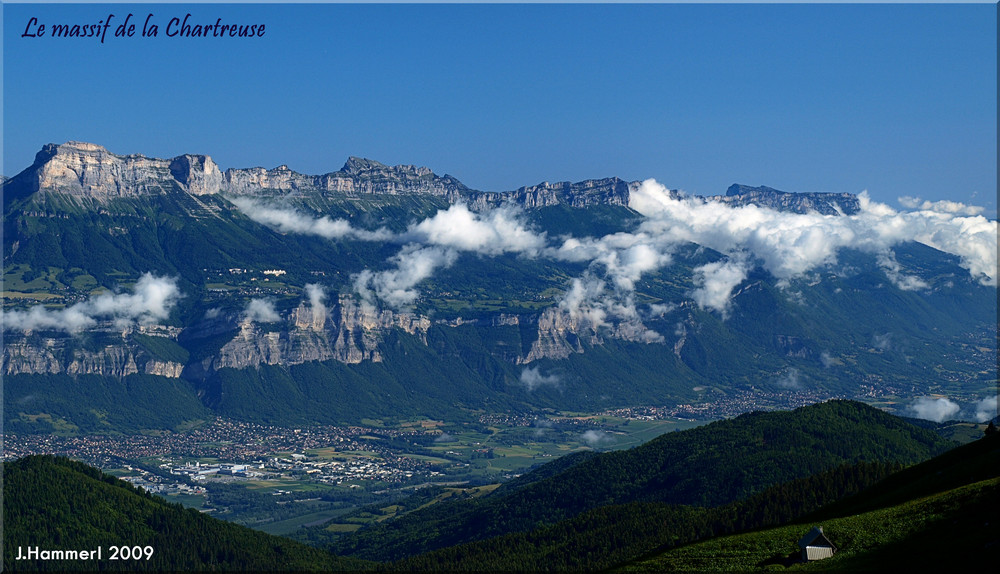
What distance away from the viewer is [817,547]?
108 m

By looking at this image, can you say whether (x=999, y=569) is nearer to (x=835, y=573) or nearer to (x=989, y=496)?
(x=835, y=573)

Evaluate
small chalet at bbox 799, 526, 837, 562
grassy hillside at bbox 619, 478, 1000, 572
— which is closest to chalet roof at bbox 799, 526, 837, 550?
small chalet at bbox 799, 526, 837, 562

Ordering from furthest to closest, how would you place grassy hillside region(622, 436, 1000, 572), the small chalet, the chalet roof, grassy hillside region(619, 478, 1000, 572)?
1. the chalet roof
2. the small chalet
3. grassy hillside region(622, 436, 1000, 572)
4. grassy hillside region(619, 478, 1000, 572)

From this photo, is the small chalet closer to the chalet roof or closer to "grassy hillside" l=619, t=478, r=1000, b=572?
the chalet roof

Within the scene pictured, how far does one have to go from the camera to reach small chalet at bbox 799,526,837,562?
107250 mm

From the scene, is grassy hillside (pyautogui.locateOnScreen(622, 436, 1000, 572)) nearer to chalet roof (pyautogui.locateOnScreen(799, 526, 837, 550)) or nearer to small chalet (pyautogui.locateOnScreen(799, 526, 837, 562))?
small chalet (pyautogui.locateOnScreen(799, 526, 837, 562))

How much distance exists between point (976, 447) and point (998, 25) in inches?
2503

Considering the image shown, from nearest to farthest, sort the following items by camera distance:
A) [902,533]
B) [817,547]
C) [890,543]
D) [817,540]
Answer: [890,543], [817,547], [902,533], [817,540]

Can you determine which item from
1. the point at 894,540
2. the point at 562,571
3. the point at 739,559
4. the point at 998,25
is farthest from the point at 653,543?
the point at 998,25

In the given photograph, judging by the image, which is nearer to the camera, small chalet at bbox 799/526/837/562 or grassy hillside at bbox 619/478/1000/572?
grassy hillside at bbox 619/478/1000/572

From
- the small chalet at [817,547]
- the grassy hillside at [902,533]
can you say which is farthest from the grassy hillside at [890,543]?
the small chalet at [817,547]

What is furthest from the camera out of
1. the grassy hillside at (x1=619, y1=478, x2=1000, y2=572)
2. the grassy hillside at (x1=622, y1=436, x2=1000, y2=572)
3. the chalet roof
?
the chalet roof

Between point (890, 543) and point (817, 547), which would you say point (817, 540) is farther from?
point (890, 543)

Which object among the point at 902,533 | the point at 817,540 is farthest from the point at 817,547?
the point at 902,533
